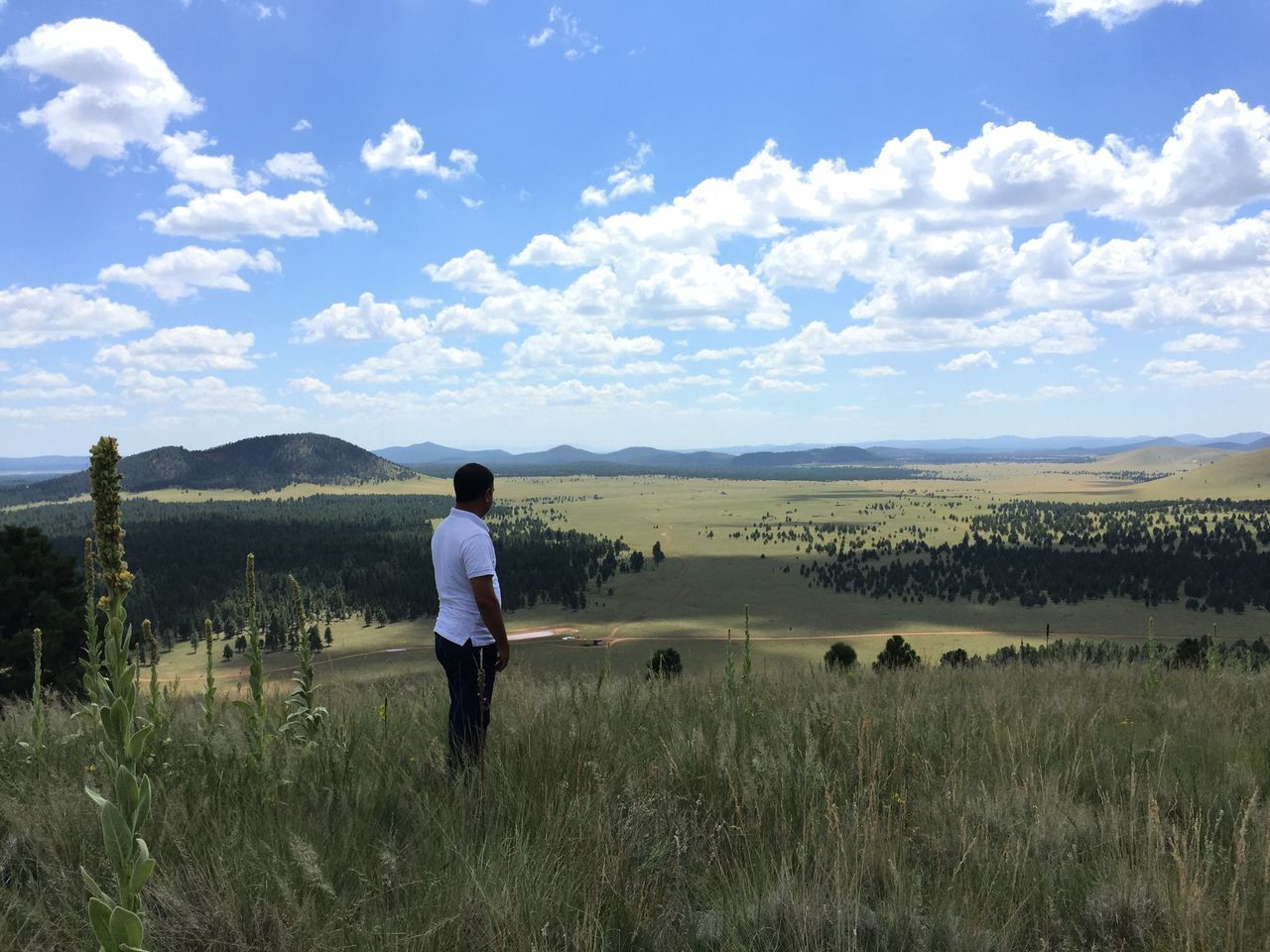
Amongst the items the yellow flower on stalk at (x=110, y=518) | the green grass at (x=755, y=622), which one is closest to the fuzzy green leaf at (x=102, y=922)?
the yellow flower on stalk at (x=110, y=518)

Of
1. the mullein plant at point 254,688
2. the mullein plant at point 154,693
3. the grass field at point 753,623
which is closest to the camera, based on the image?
the mullein plant at point 254,688

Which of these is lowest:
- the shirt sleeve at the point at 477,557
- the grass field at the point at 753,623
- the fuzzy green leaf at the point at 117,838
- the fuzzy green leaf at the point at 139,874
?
the grass field at the point at 753,623

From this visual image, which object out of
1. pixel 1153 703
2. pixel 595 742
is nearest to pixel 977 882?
pixel 595 742

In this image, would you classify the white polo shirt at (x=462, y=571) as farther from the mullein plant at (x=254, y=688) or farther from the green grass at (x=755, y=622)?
the green grass at (x=755, y=622)

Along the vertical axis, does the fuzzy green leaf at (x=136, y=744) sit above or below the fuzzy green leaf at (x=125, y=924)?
above

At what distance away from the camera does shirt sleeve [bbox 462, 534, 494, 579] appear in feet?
16.3

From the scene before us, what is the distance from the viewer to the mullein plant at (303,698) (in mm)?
5289

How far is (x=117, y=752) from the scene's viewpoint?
6.61 feet

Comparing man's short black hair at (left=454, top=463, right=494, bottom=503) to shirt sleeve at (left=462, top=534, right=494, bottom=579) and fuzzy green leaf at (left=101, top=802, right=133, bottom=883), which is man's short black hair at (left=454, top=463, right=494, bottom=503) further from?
fuzzy green leaf at (left=101, top=802, right=133, bottom=883)

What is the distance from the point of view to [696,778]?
451 centimetres

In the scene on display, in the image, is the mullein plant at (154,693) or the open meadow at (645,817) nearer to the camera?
the open meadow at (645,817)

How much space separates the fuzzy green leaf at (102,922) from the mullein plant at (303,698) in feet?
11.0

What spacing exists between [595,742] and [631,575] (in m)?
115

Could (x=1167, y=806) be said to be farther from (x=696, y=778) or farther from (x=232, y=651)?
(x=232, y=651)
